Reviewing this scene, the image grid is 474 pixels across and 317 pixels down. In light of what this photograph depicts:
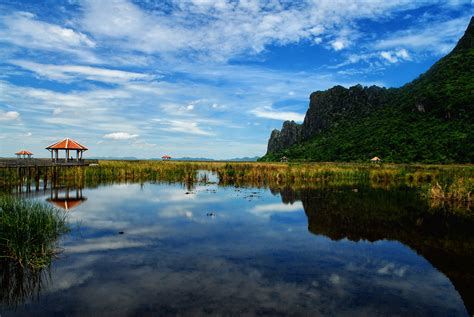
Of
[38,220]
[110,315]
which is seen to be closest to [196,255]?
[110,315]

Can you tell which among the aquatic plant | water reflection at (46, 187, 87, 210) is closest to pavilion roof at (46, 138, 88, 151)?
water reflection at (46, 187, 87, 210)

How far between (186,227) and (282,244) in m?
4.60

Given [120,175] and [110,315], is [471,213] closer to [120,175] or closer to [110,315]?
[110,315]

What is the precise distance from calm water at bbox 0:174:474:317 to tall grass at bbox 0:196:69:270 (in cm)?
54

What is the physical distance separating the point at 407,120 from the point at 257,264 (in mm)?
87612

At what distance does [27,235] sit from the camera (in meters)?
9.44

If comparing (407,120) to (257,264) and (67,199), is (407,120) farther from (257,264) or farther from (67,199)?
(257,264)

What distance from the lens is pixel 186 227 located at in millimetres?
14391

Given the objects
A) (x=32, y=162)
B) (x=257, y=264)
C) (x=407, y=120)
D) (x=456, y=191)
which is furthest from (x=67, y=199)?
(x=407, y=120)

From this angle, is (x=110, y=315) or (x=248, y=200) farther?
(x=248, y=200)

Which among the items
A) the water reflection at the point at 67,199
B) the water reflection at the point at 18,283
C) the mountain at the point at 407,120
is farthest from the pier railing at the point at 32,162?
the mountain at the point at 407,120

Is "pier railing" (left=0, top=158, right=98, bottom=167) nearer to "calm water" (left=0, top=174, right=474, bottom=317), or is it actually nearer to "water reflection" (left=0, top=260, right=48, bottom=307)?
"calm water" (left=0, top=174, right=474, bottom=317)

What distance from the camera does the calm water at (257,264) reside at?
686 cm

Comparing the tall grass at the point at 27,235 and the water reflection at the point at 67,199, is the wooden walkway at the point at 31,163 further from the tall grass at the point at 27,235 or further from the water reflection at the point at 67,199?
the tall grass at the point at 27,235
